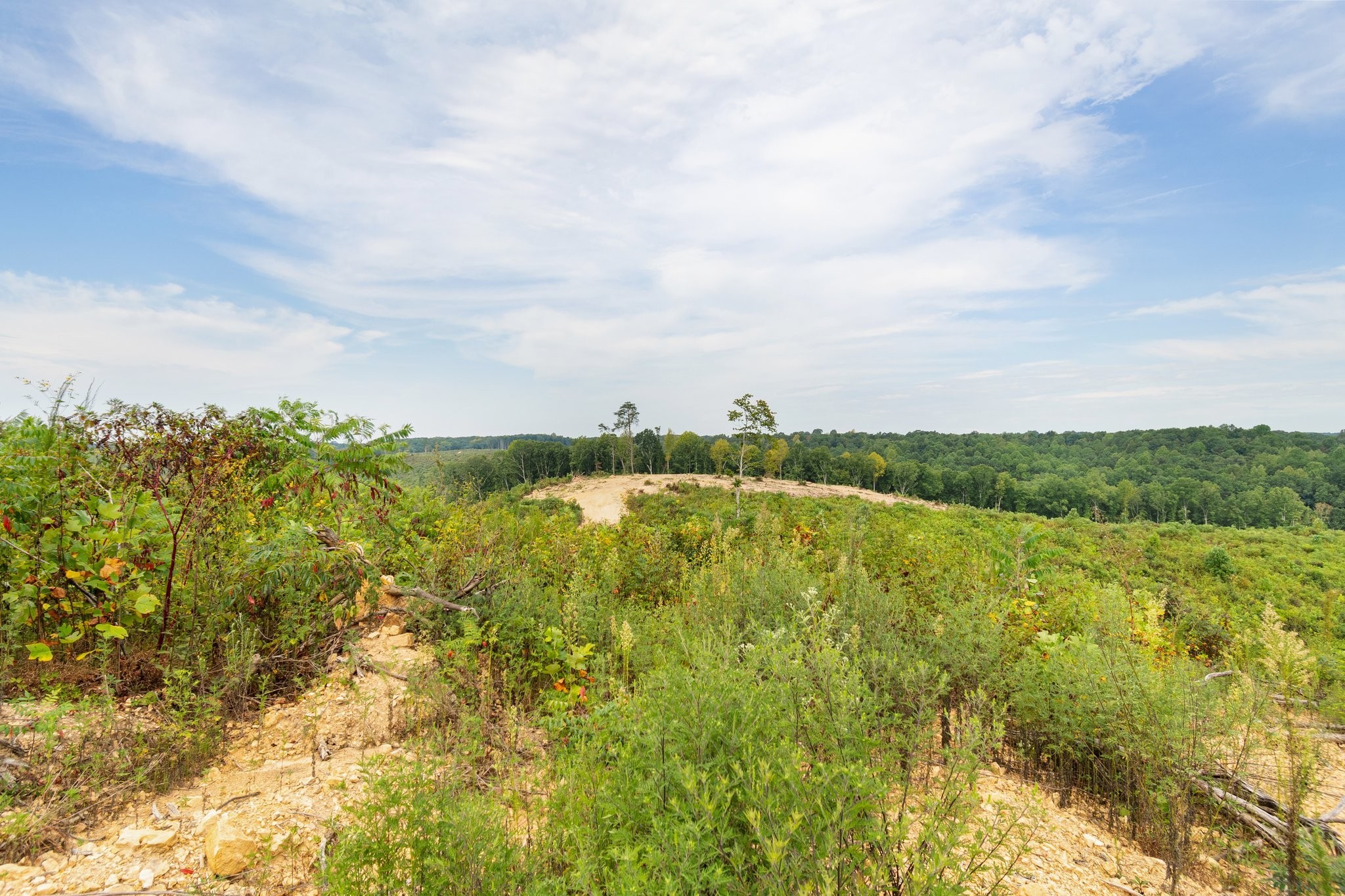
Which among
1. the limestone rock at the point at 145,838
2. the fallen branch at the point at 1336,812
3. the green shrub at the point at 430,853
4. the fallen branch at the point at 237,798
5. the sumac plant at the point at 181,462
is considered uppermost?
the sumac plant at the point at 181,462

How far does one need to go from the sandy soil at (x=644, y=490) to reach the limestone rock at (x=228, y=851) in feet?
109

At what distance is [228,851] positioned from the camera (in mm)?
2148

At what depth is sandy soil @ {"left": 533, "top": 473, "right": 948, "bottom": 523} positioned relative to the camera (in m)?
40.1

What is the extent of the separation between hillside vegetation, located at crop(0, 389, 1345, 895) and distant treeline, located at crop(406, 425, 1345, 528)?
32264 millimetres

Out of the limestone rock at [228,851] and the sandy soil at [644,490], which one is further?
the sandy soil at [644,490]

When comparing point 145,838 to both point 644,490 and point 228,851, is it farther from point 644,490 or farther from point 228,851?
point 644,490

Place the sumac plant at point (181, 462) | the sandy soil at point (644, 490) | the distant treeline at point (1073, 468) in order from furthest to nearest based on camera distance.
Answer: the distant treeline at point (1073, 468) < the sandy soil at point (644, 490) < the sumac plant at point (181, 462)

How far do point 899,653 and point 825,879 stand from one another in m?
2.30

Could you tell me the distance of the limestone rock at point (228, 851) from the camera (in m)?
2.13

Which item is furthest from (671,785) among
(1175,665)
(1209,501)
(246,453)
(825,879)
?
(1209,501)

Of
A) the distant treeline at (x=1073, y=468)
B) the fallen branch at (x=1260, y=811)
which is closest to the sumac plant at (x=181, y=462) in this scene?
the fallen branch at (x=1260, y=811)

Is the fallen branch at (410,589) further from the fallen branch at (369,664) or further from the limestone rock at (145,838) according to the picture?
the limestone rock at (145,838)

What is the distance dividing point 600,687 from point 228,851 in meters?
1.81

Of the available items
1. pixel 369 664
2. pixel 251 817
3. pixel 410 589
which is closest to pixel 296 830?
pixel 251 817
